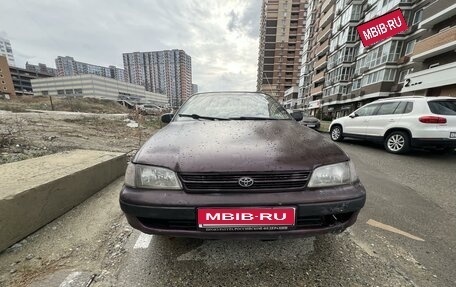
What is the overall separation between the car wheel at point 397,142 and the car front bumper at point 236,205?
570 centimetres

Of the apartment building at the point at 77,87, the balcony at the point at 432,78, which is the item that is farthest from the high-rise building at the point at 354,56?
the apartment building at the point at 77,87

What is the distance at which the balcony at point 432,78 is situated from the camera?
42.7 feet

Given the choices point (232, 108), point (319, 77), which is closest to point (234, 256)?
point (232, 108)

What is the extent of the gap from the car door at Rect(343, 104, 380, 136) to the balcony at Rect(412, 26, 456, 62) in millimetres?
12411

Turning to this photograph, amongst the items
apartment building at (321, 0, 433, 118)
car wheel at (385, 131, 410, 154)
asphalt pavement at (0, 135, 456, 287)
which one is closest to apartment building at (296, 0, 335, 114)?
apartment building at (321, 0, 433, 118)

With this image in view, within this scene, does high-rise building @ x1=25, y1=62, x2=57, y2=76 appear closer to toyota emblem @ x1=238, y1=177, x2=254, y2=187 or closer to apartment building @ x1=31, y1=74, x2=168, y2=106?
apartment building @ x1=31, y1=74, x2=168, y2=106

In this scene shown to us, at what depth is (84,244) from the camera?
190 cm

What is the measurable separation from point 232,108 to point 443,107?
574cm

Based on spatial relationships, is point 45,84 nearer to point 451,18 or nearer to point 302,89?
point 302,89

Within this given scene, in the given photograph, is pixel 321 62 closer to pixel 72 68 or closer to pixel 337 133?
pixel 337 133

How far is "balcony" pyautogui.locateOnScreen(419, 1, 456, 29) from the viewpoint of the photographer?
1411 cm

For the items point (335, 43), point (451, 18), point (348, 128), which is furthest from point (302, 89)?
point (348, 128)

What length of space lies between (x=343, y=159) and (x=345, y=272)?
0.86m

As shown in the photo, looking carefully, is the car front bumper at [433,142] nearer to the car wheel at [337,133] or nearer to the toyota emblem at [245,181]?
the car wheel at [337,133]
